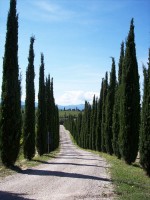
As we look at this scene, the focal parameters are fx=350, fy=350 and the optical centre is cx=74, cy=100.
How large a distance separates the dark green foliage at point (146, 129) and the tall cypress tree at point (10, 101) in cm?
712

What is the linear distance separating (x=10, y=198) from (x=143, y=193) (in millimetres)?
4498

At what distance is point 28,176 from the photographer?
15.8 m

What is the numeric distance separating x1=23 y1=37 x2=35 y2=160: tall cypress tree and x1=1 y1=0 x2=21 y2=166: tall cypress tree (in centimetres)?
687

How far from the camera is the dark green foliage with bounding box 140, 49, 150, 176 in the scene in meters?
16.3

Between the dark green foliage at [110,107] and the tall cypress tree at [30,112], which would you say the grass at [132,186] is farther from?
the dark green foliage at [110,107]

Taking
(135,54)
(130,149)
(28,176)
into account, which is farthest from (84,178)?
(135,54)

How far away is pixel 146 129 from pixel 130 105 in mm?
7472

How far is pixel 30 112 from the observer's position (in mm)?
27125

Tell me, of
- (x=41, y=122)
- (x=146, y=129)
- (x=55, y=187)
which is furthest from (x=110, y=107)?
(x=55, y=187)

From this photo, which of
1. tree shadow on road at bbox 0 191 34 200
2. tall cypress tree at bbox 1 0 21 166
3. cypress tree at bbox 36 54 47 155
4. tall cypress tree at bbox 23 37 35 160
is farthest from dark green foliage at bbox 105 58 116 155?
tree shadow on road at bbox 0 191 34 200

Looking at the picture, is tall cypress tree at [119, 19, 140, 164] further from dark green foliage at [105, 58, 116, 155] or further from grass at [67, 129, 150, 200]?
dark green foliage at [105, 58, 116, 155]

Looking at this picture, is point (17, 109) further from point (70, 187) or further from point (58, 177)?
point (70, 187)

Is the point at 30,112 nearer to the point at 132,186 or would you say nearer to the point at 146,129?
the point at 146,129

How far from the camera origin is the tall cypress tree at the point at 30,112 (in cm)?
2680
